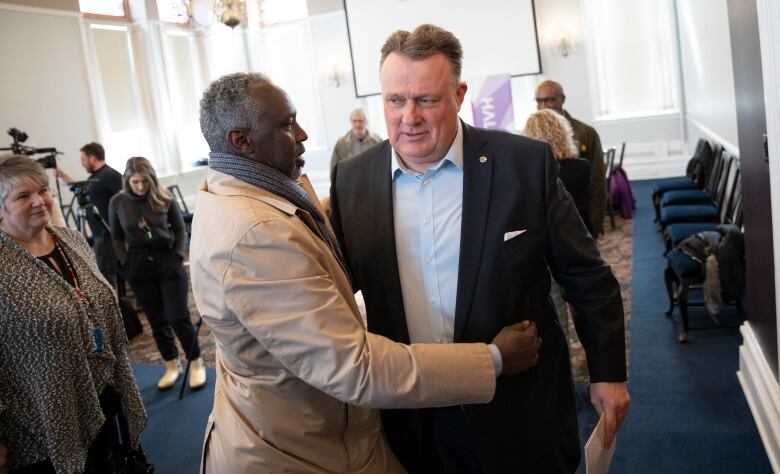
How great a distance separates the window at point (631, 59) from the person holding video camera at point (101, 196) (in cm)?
802

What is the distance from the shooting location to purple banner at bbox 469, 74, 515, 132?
36.4 ft

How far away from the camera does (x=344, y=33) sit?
12922 mm

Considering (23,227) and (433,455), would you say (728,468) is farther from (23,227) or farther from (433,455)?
(23,227)

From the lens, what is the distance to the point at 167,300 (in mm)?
4898

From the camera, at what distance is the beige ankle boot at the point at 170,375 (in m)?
5.04

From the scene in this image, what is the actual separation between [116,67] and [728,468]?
33.8 feet

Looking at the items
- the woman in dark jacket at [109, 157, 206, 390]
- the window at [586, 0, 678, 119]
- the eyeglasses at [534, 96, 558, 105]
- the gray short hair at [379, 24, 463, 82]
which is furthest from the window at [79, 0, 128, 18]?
the gray short hair at [379, 24, 463, 82]

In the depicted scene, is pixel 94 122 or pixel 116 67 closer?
pixel 94 122

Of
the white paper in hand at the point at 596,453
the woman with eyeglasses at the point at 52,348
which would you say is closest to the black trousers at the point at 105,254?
the woman with eyeglasses at the point at 52,348

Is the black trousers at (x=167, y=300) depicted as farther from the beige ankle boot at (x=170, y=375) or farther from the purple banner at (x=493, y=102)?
the purple banner at (x=493, y=102)

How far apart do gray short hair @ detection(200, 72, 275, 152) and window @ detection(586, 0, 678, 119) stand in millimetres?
10941

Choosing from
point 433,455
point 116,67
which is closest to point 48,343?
point 433,455

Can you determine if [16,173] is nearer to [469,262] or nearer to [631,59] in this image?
[469,262]

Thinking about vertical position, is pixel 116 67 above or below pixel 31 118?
above
